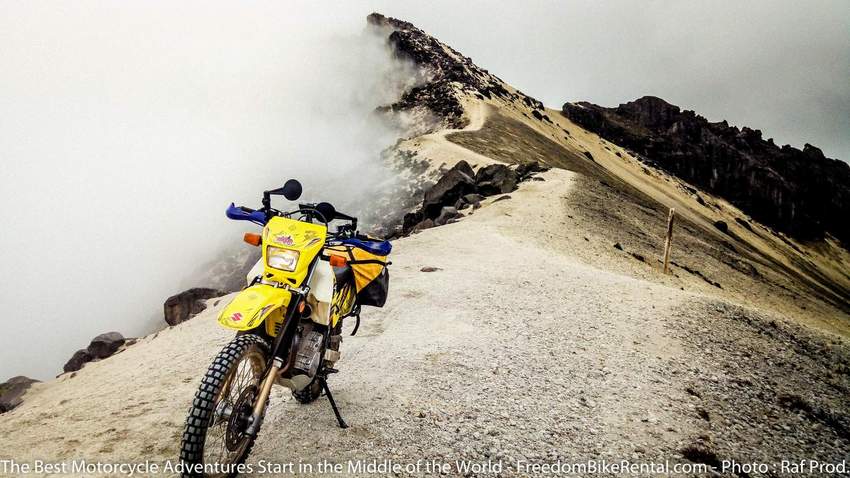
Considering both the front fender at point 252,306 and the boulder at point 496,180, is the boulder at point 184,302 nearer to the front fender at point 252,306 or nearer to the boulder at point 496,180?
the boulder at point 496,180

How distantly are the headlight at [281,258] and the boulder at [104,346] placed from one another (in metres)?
18.9

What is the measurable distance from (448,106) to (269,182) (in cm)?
3874

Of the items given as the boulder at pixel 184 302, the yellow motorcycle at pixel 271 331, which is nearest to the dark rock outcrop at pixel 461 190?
the boulder at pixel 184 302

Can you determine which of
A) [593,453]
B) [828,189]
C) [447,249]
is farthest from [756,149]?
[593,453]

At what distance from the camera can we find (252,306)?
4.02 metres

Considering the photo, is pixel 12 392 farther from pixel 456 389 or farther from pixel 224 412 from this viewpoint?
pixel 456 389

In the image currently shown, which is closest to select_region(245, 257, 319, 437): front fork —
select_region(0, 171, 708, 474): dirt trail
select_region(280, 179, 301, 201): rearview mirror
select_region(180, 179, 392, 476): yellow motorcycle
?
select_region(180, 179, 392, 476): yellow motorcycle

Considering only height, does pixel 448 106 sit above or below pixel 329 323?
above

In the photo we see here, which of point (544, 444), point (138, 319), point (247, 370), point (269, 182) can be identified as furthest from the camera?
point (269, 182)

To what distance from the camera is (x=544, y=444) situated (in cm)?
531

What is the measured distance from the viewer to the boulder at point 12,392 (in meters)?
14.0

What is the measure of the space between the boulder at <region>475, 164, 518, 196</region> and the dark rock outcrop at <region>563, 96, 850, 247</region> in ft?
328

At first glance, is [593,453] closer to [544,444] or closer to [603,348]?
[544,444]

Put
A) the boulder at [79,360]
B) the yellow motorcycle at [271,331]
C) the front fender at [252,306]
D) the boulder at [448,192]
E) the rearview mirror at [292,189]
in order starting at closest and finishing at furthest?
the yellow motorcycle at [271,331] < the front fender at [252,306] < the rearview mirror at [292,189] < the boulder at [79,360] < the boulder at [448,192]
